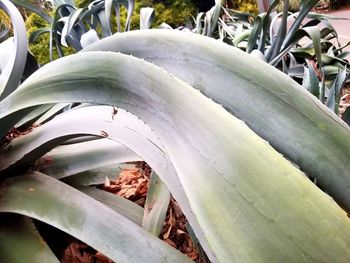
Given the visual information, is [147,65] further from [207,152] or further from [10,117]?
[10,117]

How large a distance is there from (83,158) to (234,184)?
1.25ft

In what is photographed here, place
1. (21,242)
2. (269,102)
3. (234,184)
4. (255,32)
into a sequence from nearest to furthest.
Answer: (234,184)
(269,102)
(21,242)
(255,32)

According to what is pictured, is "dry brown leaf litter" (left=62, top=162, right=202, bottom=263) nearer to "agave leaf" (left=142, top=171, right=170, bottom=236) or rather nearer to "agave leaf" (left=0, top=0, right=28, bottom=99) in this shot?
"agave leaf" (left=142, top=171, right=170, bottom=236)

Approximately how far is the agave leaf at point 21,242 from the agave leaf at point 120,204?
0.32 feet

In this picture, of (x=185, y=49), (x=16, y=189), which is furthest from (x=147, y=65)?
(x=16, y=189)

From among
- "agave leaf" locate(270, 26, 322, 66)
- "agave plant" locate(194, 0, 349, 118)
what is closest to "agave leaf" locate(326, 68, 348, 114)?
"agave plant" locate(194, 0, 349, 118)

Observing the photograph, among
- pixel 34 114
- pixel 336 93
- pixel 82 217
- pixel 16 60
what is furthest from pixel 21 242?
pixel 336 93

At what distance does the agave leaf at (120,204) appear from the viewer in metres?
0.53

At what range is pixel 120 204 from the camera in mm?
550

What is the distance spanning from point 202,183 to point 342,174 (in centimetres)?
14

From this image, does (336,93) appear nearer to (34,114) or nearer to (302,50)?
(34,114)

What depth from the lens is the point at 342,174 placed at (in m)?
0.33

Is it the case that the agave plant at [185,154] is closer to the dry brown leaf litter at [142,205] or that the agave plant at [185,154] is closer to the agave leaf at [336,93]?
the dry brown leaf litter at [142,205]

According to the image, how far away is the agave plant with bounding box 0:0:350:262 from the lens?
0.24 metres
